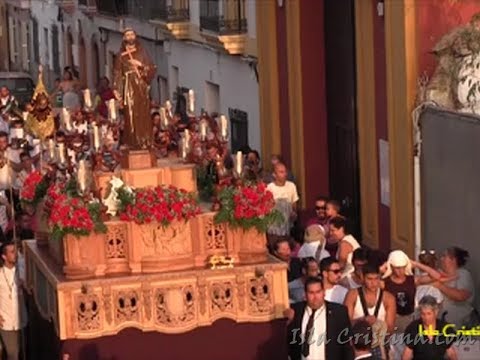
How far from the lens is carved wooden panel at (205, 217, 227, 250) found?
58.0 feet

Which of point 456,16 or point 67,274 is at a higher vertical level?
point 456,16

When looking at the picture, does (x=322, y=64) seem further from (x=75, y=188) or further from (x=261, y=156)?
(x=75, y=188)

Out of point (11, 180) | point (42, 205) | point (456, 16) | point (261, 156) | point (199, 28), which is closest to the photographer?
point (42, 205)

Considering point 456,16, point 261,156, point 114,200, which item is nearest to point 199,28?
point 261,156

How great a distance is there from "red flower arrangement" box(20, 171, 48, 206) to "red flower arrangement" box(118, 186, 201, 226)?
7.59ft

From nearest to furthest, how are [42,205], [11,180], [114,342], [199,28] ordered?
[114,342], [42,205], [11,180], [199,28]

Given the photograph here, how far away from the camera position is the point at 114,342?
1716cm

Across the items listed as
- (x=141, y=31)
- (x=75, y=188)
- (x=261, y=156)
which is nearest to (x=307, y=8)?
(x=261, y=156)

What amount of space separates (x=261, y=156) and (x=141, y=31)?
10.7 metres

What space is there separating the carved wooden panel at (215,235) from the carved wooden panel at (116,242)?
74 cm

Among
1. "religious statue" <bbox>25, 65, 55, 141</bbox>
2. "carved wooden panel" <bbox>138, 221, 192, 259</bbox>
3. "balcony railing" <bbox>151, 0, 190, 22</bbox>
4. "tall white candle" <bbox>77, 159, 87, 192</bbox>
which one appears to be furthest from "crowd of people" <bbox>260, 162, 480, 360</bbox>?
"balcony railing" <bbox>151, 0, 190, 22</bbox>

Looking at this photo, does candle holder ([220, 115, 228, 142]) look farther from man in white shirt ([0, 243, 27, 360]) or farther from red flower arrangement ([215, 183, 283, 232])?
man in white shirt ([0, 243, 27, 360])

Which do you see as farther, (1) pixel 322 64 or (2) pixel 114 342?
(1) pixel 322 64

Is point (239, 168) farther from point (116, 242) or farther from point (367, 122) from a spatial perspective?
point (367, 122)
